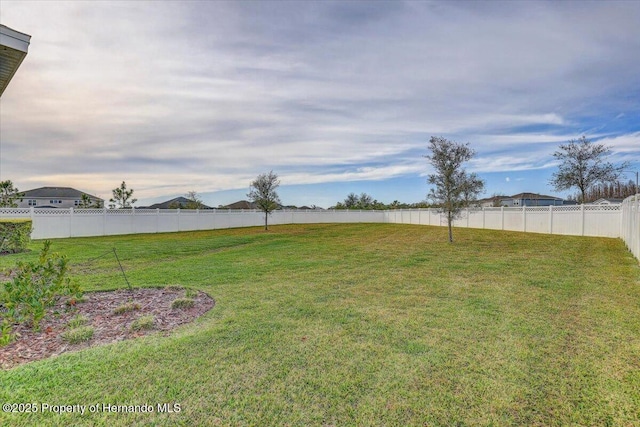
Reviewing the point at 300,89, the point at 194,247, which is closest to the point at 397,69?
the point at 300,89

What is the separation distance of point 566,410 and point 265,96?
13.0 m

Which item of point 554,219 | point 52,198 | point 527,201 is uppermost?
point 52,198

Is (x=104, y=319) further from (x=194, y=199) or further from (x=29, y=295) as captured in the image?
(x=194, y=199)

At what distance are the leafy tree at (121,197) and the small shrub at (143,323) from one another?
26.5 meters

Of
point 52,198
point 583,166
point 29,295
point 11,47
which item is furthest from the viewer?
point 52,198

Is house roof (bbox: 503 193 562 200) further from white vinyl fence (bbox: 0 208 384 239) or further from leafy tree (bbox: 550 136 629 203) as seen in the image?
white vinyl fence (bbox: 0 208 384 239)

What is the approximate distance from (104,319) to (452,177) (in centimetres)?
1299

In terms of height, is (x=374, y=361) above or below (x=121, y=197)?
below

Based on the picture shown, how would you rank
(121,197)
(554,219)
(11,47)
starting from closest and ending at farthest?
(11,47) < (554,219) < (121,197)

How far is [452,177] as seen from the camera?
13.7 meters

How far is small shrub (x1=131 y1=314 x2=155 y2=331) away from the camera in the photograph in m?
3.73

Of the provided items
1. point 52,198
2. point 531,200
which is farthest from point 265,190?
point 52,198

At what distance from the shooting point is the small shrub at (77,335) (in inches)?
131

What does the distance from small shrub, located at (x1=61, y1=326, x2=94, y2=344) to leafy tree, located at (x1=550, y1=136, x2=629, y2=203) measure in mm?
25372
